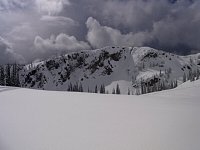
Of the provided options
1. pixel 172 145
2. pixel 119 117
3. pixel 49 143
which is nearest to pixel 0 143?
pixel 49 143

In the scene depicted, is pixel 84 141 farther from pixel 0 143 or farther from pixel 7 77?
pixel 7 77

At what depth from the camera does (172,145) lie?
455cm

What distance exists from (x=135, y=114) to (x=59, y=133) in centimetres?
286

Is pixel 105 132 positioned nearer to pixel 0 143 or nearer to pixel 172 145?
pixel 172 145

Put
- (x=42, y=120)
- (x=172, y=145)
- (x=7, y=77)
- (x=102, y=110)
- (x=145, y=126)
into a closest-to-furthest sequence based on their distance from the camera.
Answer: (x=172, y=145), (x=145, y=126), (x=42, y=120), (x=102, y=110), (x=7, y=77)

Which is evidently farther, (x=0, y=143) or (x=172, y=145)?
(x=0, y=143)

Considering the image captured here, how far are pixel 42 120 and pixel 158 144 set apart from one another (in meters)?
3.81

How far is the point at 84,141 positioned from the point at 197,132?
2790 mm

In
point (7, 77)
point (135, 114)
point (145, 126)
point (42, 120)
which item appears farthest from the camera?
point (7, 77)

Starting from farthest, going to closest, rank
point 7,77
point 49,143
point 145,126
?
point 7,77
point 145,126
point 49,143

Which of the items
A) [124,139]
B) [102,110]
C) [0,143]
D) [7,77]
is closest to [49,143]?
[0,143]

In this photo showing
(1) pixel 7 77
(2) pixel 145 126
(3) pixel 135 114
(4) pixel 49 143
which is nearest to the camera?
(4) pixel 49 143

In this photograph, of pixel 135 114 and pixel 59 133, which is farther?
pixel 135 114

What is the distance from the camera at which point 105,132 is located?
5.50m
